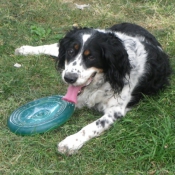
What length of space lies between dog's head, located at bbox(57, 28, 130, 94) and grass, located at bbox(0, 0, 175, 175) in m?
0.48

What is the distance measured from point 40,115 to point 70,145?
583mm

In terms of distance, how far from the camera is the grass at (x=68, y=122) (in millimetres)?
3535

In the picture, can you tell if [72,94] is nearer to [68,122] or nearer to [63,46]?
[68,122]

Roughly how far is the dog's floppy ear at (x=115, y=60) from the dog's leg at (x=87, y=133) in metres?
0.31

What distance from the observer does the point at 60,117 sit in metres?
3.97

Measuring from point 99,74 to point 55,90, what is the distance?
943 mm

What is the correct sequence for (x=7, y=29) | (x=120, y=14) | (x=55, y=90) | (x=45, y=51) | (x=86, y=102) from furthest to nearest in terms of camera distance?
1. (x=120, y=14)
2. (x=7, y=29)
3. (x=45, y=51)
4. (x=55, y=90)
5. (x=86, y=102)

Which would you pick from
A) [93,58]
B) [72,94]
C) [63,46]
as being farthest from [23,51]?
[93,58]

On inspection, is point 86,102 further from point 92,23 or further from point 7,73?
point 92,23

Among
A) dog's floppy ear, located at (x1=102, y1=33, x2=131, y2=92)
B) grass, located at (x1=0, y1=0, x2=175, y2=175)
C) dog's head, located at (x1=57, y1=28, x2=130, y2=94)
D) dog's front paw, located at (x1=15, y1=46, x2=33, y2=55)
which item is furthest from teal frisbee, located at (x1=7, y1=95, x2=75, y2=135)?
dog's front paw, located at (x1=15, y1=46, x2=33, y2=55)

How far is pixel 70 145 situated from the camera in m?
3.69

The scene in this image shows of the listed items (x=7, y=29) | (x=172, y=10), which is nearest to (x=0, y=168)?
(x=7, y=29)

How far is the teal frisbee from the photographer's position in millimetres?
3891

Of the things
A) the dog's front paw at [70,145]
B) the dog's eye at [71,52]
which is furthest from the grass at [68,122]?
the dog's eye at [71,52]
